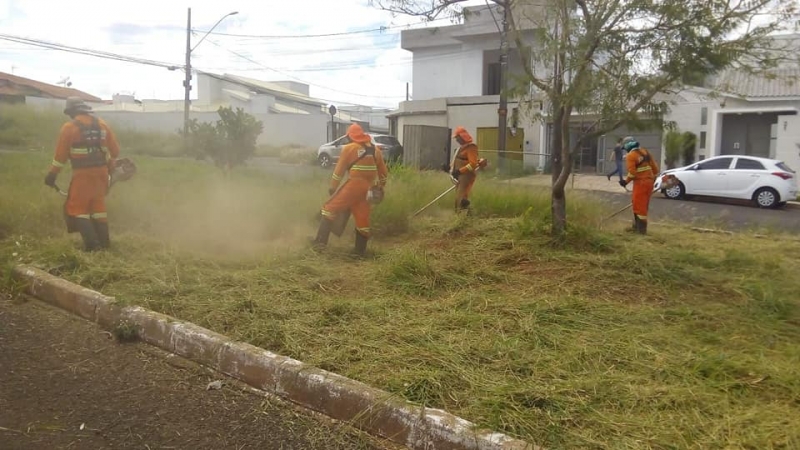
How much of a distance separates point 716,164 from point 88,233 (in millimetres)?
15096

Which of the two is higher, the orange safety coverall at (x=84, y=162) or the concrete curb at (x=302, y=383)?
the orange safety coverall at (x=84, y=162)

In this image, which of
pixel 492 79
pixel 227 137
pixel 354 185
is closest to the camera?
pixel 354 185

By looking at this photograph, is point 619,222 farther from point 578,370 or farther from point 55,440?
point 55,440

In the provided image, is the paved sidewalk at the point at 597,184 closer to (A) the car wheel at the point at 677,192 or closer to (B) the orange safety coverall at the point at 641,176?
(A) the car wheel at the point at 677,192

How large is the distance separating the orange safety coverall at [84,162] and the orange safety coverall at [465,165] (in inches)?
198

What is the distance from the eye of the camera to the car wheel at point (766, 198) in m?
15.2

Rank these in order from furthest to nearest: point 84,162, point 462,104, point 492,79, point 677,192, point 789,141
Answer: point 492,79, point 462,104, point 789,141, point 677,192, point 84,162

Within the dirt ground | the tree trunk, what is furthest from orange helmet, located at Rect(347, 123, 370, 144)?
the dirt ground

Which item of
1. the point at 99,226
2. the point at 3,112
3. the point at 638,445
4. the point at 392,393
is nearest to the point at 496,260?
the point at 392,393

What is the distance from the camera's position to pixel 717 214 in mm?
13469

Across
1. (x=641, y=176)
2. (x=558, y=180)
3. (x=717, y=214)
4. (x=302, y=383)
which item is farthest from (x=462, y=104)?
(x=302, y=383)

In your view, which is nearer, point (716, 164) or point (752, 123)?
point (716, 164)

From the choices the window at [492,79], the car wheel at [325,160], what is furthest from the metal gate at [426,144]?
the window at [492,79]

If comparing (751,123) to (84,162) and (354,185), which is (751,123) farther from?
(84,162)
